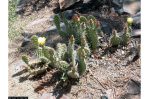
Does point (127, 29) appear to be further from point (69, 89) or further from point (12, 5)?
point (12, 5)

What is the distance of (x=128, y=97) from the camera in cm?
422

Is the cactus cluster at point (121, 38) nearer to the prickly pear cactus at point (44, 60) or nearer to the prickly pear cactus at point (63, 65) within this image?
the prickly pear cactus at point (63, 65)

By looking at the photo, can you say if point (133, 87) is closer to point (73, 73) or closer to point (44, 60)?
point (73, 73)

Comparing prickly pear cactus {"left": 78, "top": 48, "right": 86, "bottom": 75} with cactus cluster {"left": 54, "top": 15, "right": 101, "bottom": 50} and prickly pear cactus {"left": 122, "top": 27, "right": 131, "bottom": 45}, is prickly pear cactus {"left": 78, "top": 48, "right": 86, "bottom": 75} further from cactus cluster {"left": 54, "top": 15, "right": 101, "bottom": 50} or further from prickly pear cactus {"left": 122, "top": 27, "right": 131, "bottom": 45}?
prickly pear cactus {"left": 122, "top": 27, "right": 131, "bottom": 45}

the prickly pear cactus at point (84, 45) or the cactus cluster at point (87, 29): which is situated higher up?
the cactus cluster at point (87, 29)

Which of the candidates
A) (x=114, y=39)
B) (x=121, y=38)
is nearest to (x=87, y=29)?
(x=114, y=39)

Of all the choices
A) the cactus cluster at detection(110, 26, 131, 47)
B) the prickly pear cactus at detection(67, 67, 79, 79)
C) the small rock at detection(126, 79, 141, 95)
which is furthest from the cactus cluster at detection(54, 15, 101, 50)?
the small rock at detection(126, 79, 141, 95)

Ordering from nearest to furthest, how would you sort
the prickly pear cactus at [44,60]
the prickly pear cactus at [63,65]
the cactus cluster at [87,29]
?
the prickly pear cactus at [63,65] → the prickly pear cactus at [44,60] → the cactus cluster at [87,29]

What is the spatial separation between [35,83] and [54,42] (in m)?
0.97

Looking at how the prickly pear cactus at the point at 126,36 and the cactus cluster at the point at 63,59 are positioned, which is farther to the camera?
the prickly pear cactus at the point at 126,36

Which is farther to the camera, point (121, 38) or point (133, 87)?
point (121, 38)

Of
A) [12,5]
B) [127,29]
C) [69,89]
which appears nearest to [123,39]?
[127,29]

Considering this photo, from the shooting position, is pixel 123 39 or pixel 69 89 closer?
pixel 69 89

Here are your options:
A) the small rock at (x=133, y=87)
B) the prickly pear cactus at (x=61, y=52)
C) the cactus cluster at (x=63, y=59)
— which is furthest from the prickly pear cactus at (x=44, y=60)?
the small rock at (x=133, y=87)
